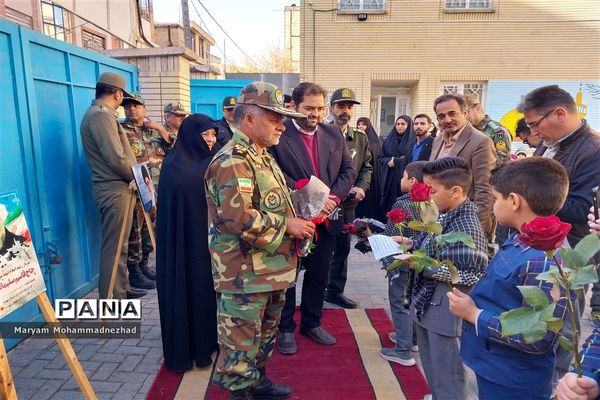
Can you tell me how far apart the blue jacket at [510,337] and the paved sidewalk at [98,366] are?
1297 millimetres

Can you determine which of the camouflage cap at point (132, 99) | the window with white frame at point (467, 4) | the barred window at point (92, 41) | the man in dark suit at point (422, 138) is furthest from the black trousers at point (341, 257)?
the barred window at point (92, 41)

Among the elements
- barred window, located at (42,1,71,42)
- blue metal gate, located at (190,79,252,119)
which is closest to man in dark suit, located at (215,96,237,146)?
blue metal gate, located at (190,79,252,119)

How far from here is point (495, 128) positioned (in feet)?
14.0

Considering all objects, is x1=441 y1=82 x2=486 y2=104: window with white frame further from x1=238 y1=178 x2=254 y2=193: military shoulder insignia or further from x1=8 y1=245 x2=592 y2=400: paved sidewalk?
x1=238 y1=178 x2=254 y2=193: military shoulder insignia

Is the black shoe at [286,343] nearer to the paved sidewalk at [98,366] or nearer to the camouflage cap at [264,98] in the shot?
the paved sidewalk at [98,366]

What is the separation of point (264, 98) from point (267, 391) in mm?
1917

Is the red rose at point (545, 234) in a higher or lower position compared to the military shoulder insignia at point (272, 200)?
higher

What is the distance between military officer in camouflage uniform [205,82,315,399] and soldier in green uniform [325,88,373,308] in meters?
1.64

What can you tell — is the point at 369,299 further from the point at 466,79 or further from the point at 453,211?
the point at 466,79

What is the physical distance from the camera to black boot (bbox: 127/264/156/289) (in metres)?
4.61

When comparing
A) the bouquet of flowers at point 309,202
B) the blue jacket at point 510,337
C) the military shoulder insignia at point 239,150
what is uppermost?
the military shoulder insignia at point 239,150

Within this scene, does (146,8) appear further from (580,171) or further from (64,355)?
(580,171)

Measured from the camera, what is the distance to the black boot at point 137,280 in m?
4.61

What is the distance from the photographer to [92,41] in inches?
533
